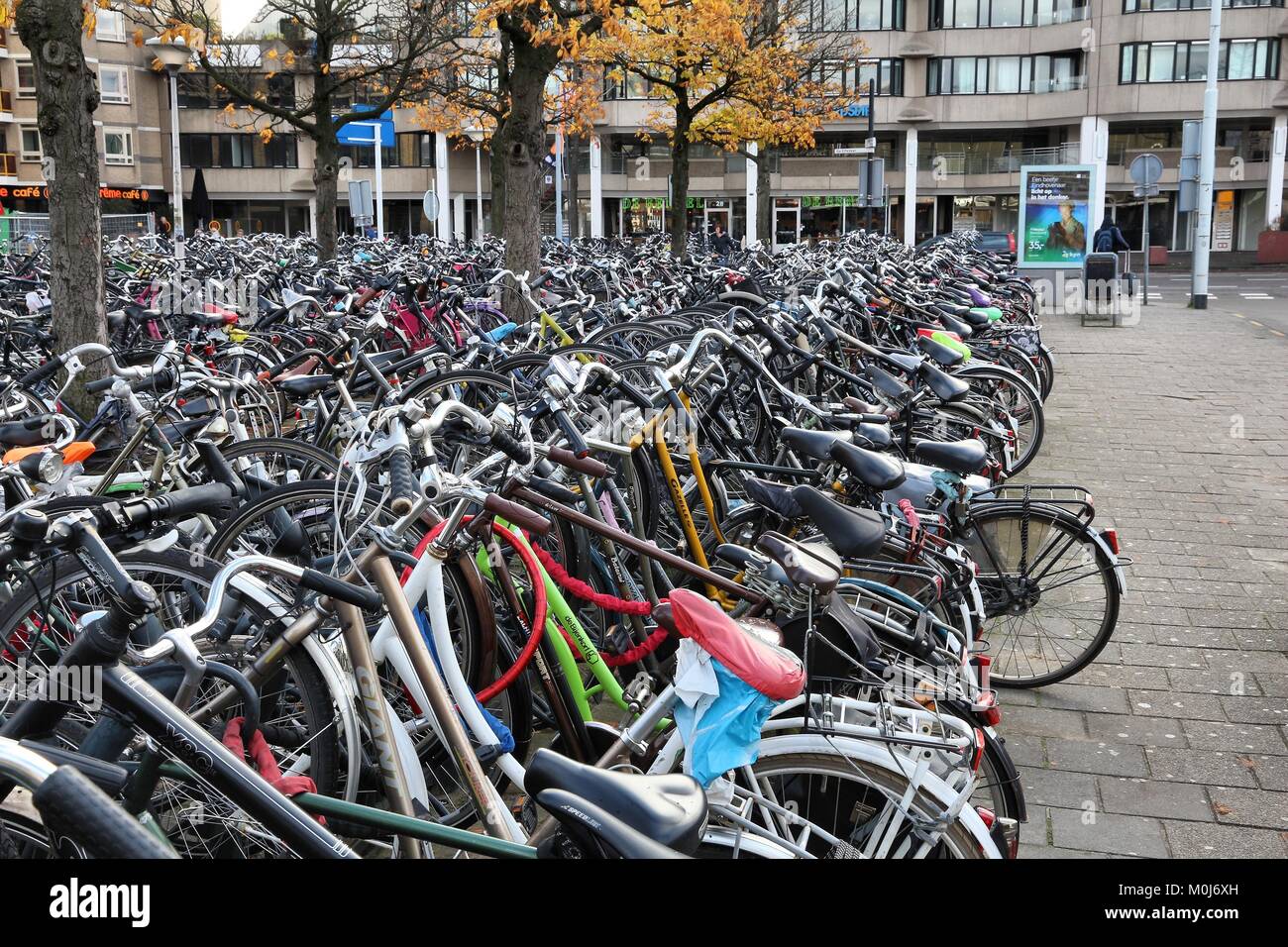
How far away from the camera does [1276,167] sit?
47.7 m

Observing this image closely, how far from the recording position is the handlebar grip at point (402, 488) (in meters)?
2.75

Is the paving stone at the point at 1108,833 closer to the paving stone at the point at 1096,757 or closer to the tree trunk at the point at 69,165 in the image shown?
the paving stone at the point at 1096,757

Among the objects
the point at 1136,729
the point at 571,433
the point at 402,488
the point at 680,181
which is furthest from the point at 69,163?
the point at 680,181

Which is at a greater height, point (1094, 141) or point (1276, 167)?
point (1094, 141)

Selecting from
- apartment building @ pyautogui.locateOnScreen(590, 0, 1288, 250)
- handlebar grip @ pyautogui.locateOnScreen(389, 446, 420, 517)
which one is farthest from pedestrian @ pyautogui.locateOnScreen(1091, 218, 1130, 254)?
apartment building @ pyautogui.locateOnScreen(590, 0, 1288, 250)

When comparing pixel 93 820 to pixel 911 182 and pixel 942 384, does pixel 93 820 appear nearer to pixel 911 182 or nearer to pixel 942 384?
pixel 942 384

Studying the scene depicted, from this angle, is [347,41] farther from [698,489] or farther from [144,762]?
[144,762]

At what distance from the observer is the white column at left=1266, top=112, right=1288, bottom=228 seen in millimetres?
47781

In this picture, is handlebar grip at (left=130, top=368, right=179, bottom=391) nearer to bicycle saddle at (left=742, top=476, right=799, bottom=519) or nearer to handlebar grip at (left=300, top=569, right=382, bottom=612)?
bicycle saddle at (left=742, top=476, right=799, bottom=519)

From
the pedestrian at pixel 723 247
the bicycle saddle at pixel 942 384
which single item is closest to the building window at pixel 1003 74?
the pedestrian at pixel 723 247

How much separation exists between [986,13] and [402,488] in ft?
179

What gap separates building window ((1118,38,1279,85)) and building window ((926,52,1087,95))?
7.90 feet
